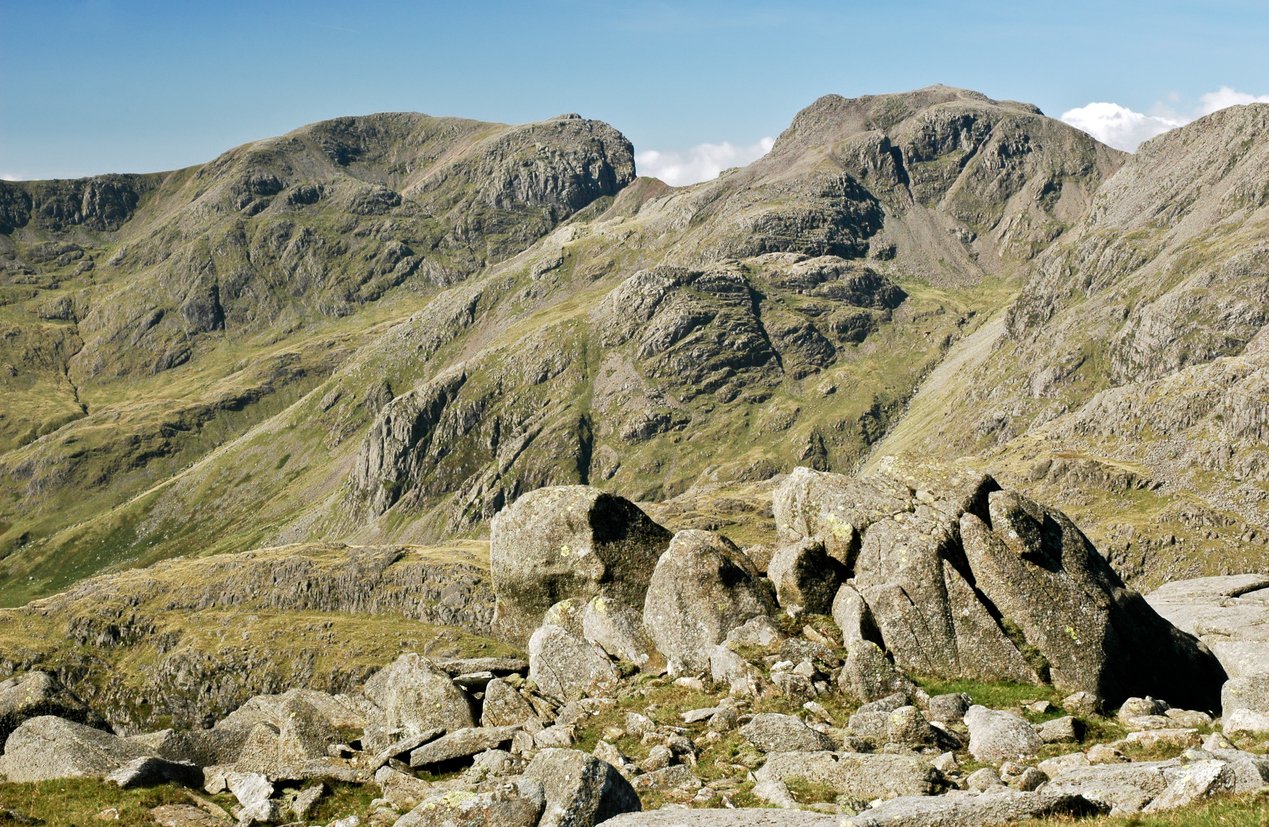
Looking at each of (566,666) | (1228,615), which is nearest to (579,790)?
(566,666)

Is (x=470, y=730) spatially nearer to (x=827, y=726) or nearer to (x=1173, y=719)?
(x=827, y=726)

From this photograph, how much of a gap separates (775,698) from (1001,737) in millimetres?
7869

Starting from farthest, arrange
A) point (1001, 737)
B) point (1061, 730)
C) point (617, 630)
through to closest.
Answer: point (617, 630) → point (1061, 730) → point (1001, 737)

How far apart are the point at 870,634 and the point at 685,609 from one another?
771cm

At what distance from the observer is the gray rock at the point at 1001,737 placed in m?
27.0

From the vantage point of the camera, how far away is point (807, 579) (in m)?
39.7

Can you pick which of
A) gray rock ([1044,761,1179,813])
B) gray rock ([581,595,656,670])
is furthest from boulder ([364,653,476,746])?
gray rock ([1044,761,1179,813])

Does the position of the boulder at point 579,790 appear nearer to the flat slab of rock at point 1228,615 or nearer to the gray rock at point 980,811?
the gray rock at point 980,811

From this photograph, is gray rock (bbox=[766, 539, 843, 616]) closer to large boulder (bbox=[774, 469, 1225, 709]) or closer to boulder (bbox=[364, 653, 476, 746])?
large boulder (bbox=[774, 469, 1225, 709])

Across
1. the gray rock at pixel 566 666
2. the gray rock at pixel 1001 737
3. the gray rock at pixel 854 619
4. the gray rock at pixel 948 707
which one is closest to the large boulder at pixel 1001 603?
the gray rock at pixel 854 619

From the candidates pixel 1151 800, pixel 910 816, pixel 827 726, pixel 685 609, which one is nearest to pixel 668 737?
pixel 827 726

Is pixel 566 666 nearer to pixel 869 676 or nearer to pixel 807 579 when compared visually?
pixel 807 579

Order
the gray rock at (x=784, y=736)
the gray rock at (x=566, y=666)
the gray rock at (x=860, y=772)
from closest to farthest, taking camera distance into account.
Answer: the gray rock at (x=860, y=772) < the gray rock at (x=784, y=736) < the gray rock at (x=566, y=666)

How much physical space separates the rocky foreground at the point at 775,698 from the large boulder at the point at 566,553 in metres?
0.12
